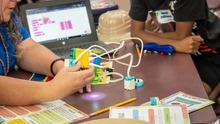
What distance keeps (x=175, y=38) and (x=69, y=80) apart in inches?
30.3

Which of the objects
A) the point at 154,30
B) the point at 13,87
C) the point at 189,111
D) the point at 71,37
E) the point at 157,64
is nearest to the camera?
the point at 189,111

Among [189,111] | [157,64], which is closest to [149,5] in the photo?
[157,64]

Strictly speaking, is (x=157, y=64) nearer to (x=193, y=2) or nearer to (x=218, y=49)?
(x=193, y=2)

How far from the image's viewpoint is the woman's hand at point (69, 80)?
4.03 feet

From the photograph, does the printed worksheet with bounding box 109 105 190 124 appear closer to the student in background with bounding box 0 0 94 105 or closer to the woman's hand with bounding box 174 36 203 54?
the student in background with bounding box 0 0 94 105

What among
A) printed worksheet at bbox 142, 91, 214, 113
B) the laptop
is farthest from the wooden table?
the laptop

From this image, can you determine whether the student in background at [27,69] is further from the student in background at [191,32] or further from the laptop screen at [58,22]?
the student in background at [191,32]

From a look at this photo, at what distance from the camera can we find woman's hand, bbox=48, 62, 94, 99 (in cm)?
123

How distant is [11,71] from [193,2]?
0.90 metres

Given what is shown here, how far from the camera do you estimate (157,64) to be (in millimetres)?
1570

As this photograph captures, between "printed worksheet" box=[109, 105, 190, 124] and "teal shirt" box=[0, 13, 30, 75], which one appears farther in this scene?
"teal shirt" box=[0, 13, 30, 75]

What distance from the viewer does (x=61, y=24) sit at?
1906mm

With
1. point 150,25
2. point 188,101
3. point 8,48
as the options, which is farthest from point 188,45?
point 8,48

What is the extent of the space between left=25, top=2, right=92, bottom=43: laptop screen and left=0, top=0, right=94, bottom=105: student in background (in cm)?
19
